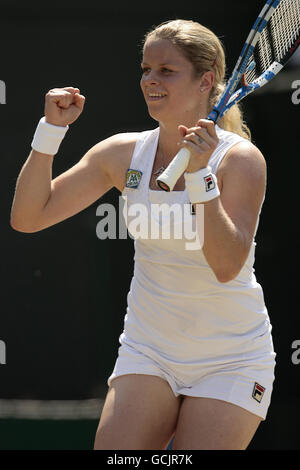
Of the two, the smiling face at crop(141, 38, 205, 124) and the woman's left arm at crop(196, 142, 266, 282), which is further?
the smiling face at crop(141, 38, 205, 124)

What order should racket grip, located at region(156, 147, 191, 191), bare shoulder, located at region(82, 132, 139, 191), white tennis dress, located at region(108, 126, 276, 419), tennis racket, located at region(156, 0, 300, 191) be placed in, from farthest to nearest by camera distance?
bare shoulder, located at region(82, 132, 139, 191), tennis racket, located at region(156, 0, 300, 191), white tennis dress, located at region(108, 126, 276, 419), racket grip, located at region(156, 147, 191, 191)

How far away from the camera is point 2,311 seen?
385cm

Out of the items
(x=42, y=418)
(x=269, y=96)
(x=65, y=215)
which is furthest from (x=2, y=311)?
(x=269, y=96)

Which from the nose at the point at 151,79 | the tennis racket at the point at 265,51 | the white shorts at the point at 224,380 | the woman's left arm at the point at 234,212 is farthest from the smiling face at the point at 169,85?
the white shorts at the point at 224,380

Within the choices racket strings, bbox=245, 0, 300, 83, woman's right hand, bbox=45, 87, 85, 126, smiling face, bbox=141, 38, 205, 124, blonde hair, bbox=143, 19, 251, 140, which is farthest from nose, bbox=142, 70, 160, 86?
racket strings, bbox=245, 0, 300, 83

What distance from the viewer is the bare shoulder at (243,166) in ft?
7.94

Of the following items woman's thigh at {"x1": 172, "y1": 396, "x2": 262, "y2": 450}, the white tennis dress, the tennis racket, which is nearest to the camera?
woman's thigh at {"x1": 172, "y1": 396, "x2": 262, "y2": 450}

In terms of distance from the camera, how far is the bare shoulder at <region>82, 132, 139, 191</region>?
8.91 ft

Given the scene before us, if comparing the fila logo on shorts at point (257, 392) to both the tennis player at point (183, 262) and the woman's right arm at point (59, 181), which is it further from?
the woman's right arm at point (59, 181)

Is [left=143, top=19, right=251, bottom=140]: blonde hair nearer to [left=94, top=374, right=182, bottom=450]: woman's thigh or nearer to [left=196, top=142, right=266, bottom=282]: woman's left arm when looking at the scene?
[left=196, top=142, right=266, bottom=282]: woman's left arm

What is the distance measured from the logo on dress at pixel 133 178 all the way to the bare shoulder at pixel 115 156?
40 mm

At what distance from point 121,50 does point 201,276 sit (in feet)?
5.57

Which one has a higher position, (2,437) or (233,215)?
(233,215)

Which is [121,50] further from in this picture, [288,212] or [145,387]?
[145,387]
